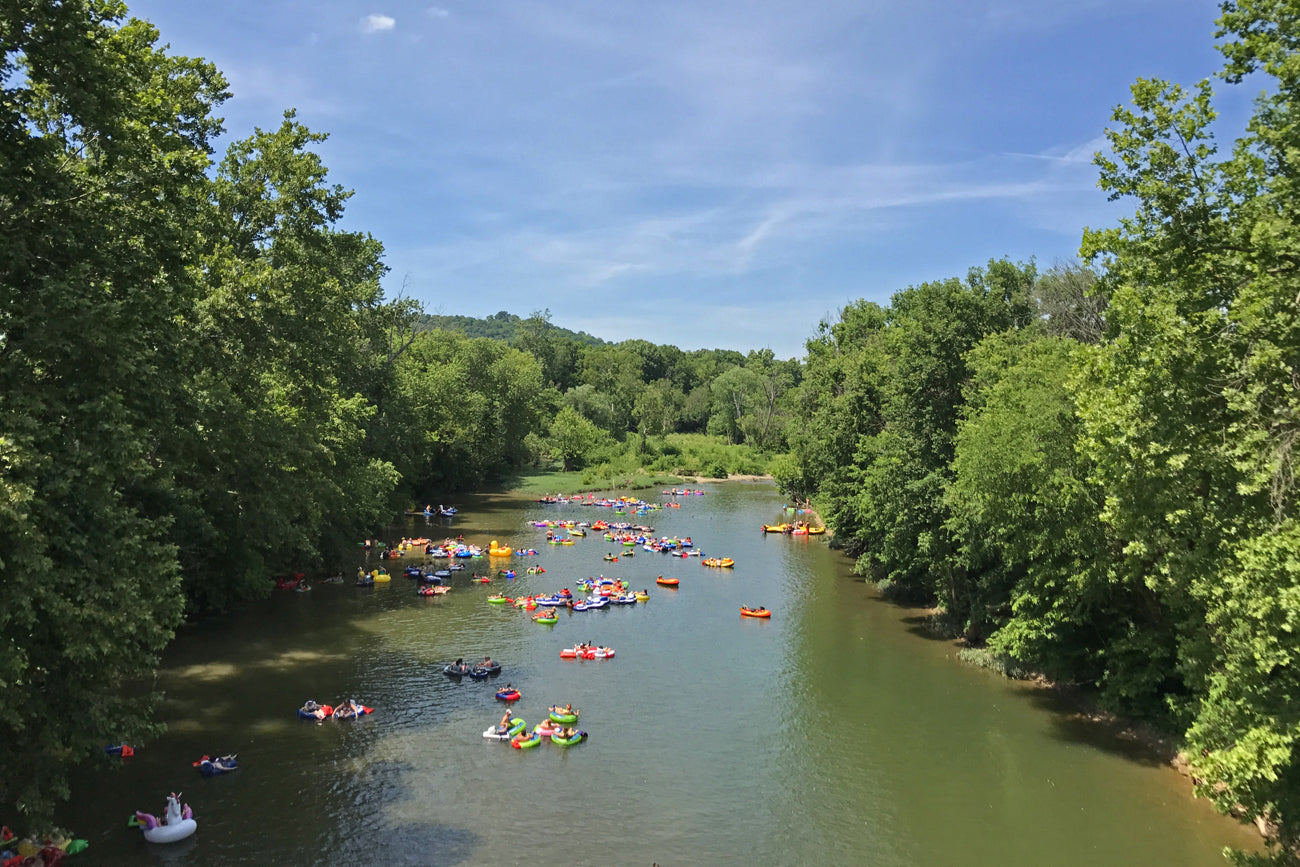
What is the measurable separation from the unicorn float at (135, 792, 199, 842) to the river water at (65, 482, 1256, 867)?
0.22m

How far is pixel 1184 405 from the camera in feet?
48.8

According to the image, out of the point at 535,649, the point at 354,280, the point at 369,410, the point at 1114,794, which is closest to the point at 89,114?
the point at 535,649

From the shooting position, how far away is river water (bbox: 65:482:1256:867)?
60.1 feet

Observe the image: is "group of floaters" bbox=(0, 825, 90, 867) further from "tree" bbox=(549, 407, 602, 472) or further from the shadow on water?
"tree" bbox=(549, 407, 602, 472)

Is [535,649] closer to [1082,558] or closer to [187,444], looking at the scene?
[187,444]

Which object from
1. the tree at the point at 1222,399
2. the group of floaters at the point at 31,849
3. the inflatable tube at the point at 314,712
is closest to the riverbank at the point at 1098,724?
the tree at the point at 1222,399

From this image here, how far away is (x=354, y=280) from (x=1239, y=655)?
146 ft

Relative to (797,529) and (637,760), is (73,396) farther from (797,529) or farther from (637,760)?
(797,529)

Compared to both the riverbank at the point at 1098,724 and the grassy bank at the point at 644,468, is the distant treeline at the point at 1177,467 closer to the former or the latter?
the riverbank at the point at 1098,724

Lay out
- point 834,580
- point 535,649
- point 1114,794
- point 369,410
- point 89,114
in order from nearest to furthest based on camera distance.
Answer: point 89,114, point 1114,794, point 535,649, point 369,410, point 834,580

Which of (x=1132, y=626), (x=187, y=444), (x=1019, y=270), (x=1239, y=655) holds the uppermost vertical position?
(x=1019, y=270)

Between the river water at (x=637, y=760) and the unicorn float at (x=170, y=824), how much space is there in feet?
0.72

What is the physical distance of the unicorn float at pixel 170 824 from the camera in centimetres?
1719

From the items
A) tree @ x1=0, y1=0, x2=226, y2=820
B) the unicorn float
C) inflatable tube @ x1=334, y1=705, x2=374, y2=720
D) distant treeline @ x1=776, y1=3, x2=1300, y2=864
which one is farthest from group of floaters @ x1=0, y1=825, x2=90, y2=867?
distant treeline @ x1=776, y1=3, x2=1300, y2=864
